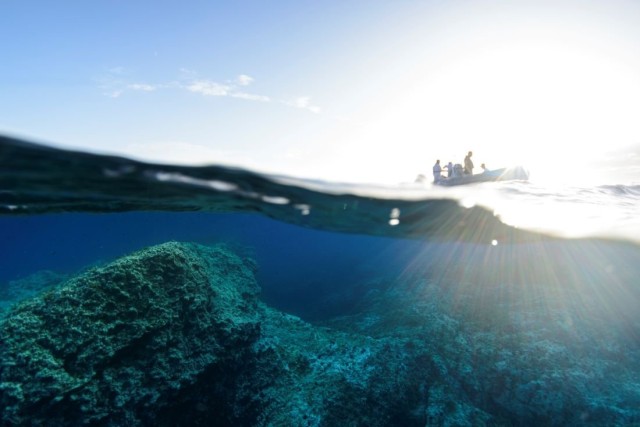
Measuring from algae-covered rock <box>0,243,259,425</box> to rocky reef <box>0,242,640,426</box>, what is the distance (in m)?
0.03

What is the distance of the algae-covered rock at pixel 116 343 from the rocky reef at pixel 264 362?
28mm

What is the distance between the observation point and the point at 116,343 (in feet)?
25.3

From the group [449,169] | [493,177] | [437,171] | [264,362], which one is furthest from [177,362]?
[493,177]

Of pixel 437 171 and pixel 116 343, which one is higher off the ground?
pixel 437 171

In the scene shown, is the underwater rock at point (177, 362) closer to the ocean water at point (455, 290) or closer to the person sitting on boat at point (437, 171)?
the ocean water at point (455, 290)

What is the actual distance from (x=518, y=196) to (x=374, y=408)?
9253mm

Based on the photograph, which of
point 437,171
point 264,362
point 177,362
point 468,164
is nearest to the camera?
point 177,362

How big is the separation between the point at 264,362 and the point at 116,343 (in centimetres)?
480

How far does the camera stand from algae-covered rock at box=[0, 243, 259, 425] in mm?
6754

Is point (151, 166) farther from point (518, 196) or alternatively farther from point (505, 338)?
point (505, 338)

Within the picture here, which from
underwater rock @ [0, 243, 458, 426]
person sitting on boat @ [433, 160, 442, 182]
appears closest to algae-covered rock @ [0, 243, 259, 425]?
underwater rock @ [0, 243, 458, 426]

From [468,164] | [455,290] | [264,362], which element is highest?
[468,164]

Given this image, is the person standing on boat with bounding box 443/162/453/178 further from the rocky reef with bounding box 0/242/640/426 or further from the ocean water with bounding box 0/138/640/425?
the rocky reef with bounding box 0/242/640/426

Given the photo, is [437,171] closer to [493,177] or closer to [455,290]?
[493,177]
